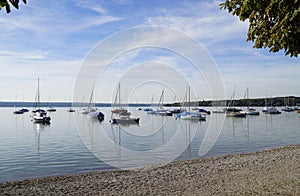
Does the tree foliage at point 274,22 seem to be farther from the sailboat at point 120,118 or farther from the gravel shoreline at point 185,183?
the sailboat at point 120,118

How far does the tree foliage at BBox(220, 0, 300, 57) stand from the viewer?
5.91m

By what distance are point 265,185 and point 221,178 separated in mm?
2166

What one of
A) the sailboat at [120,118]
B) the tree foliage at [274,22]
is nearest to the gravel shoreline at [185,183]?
the tree foliage at [274,22]

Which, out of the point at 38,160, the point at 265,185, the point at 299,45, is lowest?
the point at 38,160

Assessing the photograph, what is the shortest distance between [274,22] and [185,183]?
672 cm

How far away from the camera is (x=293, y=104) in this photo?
172 meters

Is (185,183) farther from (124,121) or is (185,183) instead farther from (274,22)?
(124,121)

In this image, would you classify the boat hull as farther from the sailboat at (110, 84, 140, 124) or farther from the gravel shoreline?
the gravel shoreline

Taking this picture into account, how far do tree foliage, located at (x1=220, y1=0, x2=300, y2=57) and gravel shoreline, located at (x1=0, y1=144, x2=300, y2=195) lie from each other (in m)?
4.52

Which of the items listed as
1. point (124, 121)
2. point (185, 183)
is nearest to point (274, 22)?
point (185, 183)

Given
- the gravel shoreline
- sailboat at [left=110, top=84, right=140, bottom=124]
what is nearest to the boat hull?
sailboat at [left=110, top=84, right=140, bottom=124]

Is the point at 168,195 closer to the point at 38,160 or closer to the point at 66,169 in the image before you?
the point at 66,169

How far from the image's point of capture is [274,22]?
675cm

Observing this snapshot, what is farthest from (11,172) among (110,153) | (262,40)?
(262,40)
